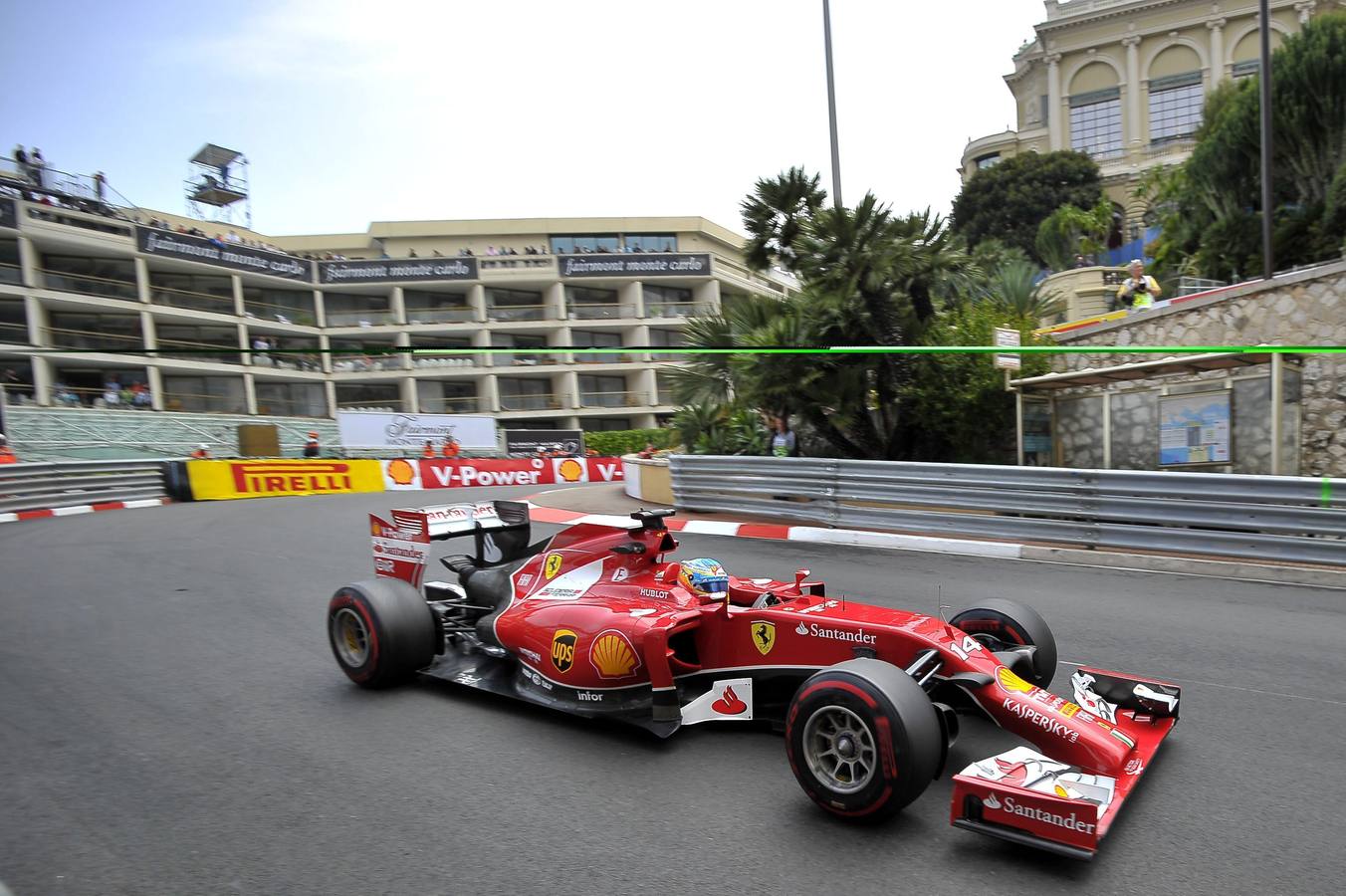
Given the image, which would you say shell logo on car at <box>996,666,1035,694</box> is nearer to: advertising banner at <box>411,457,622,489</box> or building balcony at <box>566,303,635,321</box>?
advertising banner at <box>411,457,622,489</box>

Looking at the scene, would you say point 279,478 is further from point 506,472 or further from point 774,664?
point 774,664

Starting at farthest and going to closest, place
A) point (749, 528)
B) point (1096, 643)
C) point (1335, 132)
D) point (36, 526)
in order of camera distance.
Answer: point (1335, 132)
point (36, 526)
point (749, 528)
point (1096, 643)

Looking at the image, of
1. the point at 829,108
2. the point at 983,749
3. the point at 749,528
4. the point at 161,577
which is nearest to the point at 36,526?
the point at 161,577

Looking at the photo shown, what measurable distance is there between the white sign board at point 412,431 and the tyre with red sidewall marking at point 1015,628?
81.2 ft

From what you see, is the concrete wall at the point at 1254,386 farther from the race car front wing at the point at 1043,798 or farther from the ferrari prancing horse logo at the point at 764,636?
the ferrari prancing horse logo at the point at 764,636

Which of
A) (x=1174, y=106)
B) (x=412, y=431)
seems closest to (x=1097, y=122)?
(x=1174, y=106)

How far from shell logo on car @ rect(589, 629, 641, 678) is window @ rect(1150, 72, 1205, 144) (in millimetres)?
67908

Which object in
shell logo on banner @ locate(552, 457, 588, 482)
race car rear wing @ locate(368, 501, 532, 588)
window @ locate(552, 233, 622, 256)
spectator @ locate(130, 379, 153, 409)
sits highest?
→ window @ locate(552, 233, 622, 256)

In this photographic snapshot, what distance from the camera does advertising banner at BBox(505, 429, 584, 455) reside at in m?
29.4

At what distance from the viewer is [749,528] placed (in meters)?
11.0

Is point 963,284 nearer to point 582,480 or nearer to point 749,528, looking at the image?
point 749,528

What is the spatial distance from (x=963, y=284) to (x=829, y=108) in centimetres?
367

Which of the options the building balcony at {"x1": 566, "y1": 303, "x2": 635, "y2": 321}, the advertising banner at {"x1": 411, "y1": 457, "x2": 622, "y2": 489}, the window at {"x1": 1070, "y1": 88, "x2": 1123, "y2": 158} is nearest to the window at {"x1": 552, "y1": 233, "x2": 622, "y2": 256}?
the building balcony at {"x1": 566, "y1": 303, "x2": 635, "y2": 321}

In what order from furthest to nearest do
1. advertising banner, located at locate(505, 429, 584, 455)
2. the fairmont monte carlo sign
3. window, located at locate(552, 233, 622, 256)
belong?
1. window, located at locate(552, 233, 622, 256)
2. the fairmont monte carlo sign
3. advertising banner, located at locate(505, 429, 584, 455)
